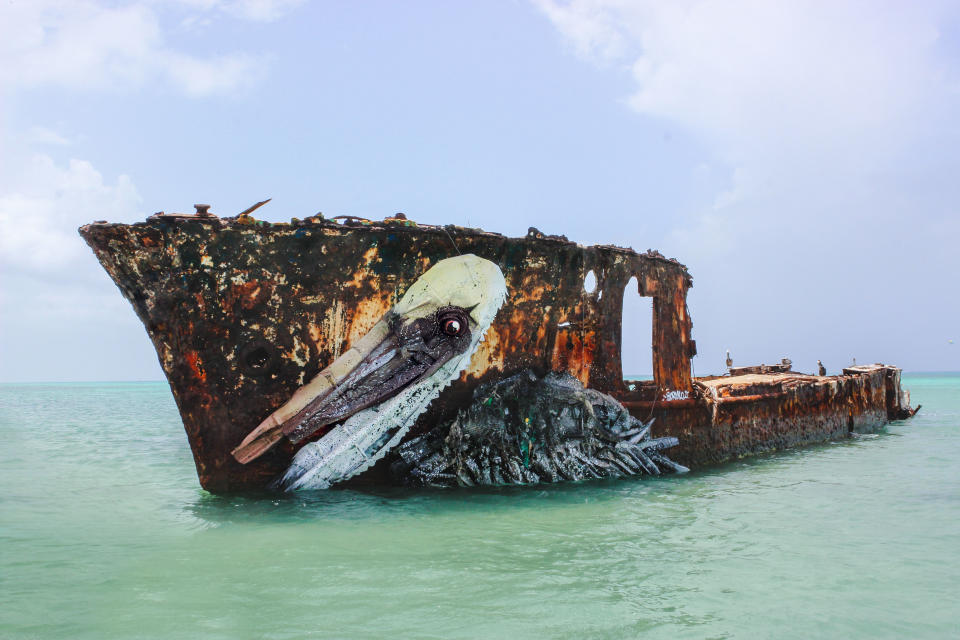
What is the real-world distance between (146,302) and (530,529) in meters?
3.10

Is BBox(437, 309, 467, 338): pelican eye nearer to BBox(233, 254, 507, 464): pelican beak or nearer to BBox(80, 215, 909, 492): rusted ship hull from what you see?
BBox(233, 254, 507, 464): pelican beak

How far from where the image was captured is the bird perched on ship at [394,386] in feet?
16.1

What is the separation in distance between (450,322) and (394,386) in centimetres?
65

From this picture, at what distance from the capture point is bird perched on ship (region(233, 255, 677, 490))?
16.1 ft

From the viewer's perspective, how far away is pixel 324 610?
2898 mm

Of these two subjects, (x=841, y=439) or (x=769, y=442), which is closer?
(x=769, y=442)

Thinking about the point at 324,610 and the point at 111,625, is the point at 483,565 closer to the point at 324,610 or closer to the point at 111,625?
the point at 324,610

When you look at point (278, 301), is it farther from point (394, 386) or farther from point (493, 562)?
point (493, 562)

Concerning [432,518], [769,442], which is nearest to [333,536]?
[432,518]

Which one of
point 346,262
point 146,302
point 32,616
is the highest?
point 346,262

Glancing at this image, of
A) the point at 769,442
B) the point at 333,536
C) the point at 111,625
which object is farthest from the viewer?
the point at 769,442

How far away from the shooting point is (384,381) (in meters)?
5.02

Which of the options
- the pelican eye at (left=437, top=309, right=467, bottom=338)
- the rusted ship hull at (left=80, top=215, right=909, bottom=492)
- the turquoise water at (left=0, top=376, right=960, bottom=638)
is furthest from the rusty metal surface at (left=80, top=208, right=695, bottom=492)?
the turquoise water at (left=0, top=376, right=960, bottom=638)

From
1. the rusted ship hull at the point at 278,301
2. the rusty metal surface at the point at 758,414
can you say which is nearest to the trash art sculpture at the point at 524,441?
the rusted ship hull at the point at 278,301
